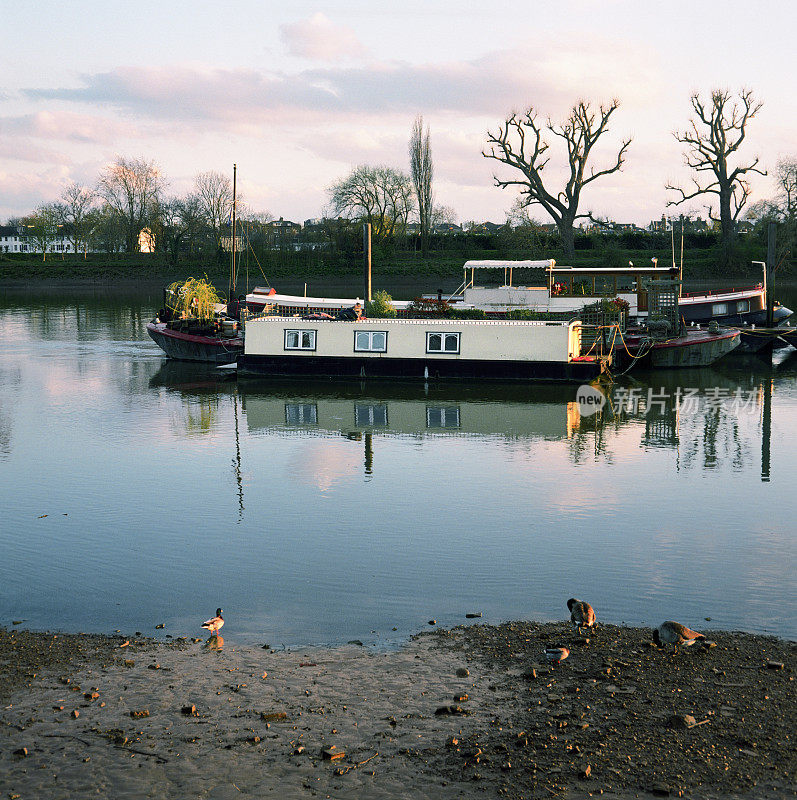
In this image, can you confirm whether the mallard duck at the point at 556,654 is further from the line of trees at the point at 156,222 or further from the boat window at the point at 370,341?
the line of trees at the point at 156,222

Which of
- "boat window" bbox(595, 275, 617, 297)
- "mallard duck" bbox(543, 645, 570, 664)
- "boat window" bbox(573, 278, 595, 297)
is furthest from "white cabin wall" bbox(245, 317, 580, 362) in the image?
"mallard duck" bbox(543, 645, 570, 664)

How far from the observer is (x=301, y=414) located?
95.3 ft

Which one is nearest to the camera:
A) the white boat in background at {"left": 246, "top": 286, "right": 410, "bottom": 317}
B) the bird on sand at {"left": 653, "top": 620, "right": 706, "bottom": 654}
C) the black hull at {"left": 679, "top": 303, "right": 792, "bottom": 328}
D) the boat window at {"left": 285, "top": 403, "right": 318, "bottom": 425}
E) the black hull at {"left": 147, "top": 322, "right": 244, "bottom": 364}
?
the bird on sand at {"left": 653, "top": 620, "right": 706, "bottom": 654}

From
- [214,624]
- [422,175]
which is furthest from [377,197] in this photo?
[214,624]

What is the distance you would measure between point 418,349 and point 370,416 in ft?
23.5

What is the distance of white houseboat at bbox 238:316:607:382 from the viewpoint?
33969mm

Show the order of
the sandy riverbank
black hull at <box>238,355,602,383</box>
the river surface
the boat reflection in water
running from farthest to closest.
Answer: black hull at <box>238,355,602,383</box> → the boat reflection in water → the river surface → the sandy riverbank

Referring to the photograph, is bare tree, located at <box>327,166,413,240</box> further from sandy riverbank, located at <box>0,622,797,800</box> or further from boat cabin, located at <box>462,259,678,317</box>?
sandy riverbank, located at <box>0,622,797,800</box>

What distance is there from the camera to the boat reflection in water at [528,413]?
79.6ft

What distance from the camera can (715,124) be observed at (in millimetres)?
79688

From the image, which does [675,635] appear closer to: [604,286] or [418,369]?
[418,369]

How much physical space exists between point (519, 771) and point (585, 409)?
22.8 m

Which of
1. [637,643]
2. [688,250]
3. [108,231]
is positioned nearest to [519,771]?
[637,643]

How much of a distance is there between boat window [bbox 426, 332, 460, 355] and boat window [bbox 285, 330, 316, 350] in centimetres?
474
